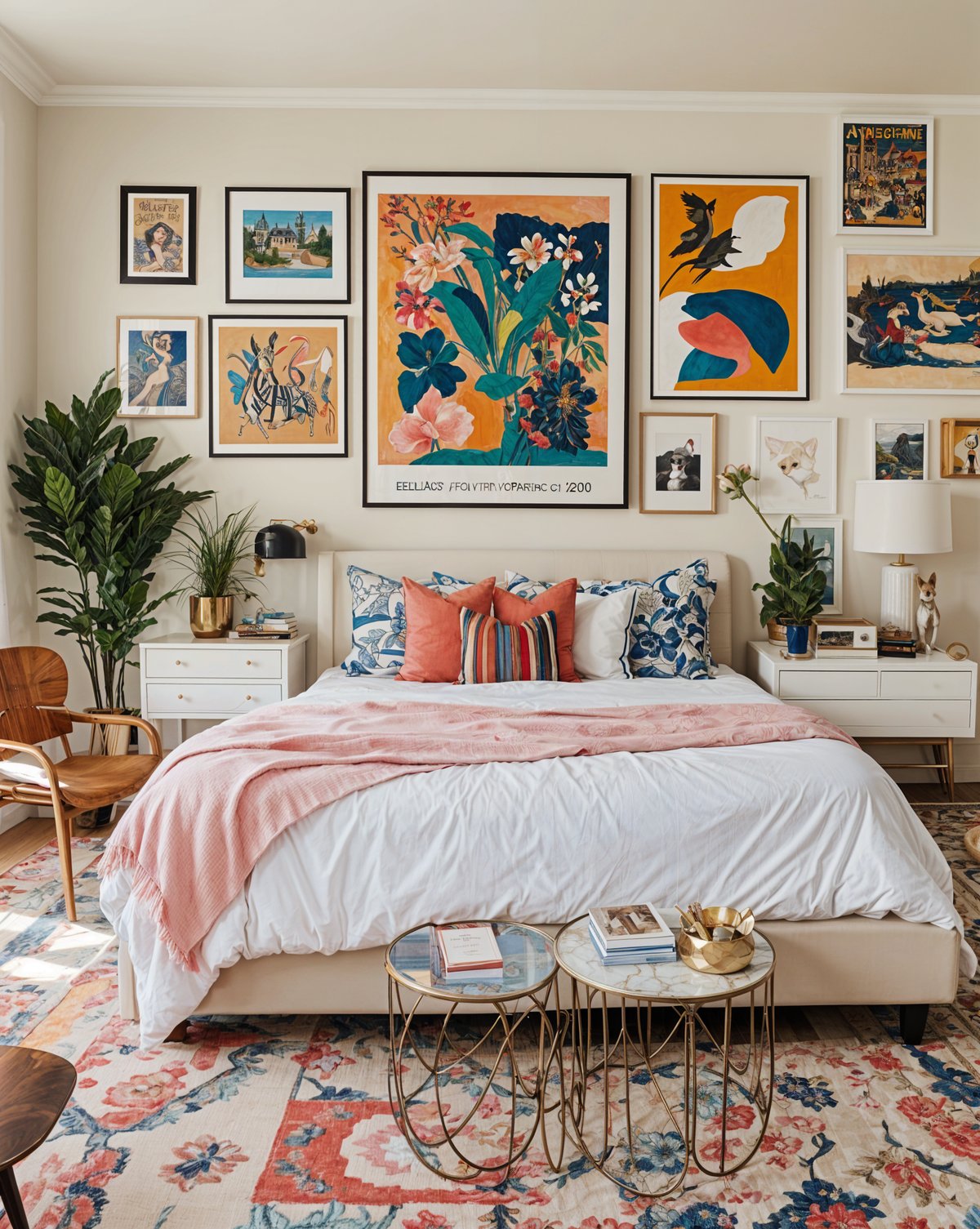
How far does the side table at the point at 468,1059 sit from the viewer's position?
1.81 metres

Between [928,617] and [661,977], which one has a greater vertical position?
[928,617]

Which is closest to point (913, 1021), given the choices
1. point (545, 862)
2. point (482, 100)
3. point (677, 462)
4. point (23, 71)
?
point (545, 862)

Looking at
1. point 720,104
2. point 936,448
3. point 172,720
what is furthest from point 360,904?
point 720,104

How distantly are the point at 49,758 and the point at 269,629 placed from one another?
3.29 ft

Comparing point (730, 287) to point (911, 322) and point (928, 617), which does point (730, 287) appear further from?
point (928, 617)

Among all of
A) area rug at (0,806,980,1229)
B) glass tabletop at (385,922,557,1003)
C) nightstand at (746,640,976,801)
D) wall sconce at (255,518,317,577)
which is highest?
wall sconce at (255,518,317,577)

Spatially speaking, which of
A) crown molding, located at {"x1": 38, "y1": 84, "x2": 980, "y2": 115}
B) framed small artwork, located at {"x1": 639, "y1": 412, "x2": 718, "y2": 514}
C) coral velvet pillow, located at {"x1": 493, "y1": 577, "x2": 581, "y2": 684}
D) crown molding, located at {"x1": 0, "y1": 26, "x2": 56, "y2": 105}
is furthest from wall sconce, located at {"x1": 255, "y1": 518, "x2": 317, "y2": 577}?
crown molding, located at {"x1": 0, "y1": 26, "x2": 56, "y2": 105}

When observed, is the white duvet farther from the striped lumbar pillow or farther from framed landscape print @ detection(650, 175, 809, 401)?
framed landscape print @ detection(650, 175, 809, 401)

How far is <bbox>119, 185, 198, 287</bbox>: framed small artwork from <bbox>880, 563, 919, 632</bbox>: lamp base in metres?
3.39

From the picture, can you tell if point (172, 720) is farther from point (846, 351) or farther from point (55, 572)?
point (846, 351)

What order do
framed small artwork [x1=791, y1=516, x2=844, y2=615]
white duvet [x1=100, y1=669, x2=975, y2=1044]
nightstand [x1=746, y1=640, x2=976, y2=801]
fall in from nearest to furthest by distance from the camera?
1. white duvet [x1=100, y1=669, x2=975, y2=1044]
2. nightstand [x1=746, y1=640, x2=976, y2=801]
3. framed small artwork [x1=791, y1=516, x2=844, y2=615]

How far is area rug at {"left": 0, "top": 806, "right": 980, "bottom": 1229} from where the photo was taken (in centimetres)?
177

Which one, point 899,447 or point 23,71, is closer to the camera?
point 23,71

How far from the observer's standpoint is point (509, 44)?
383 centimetres
